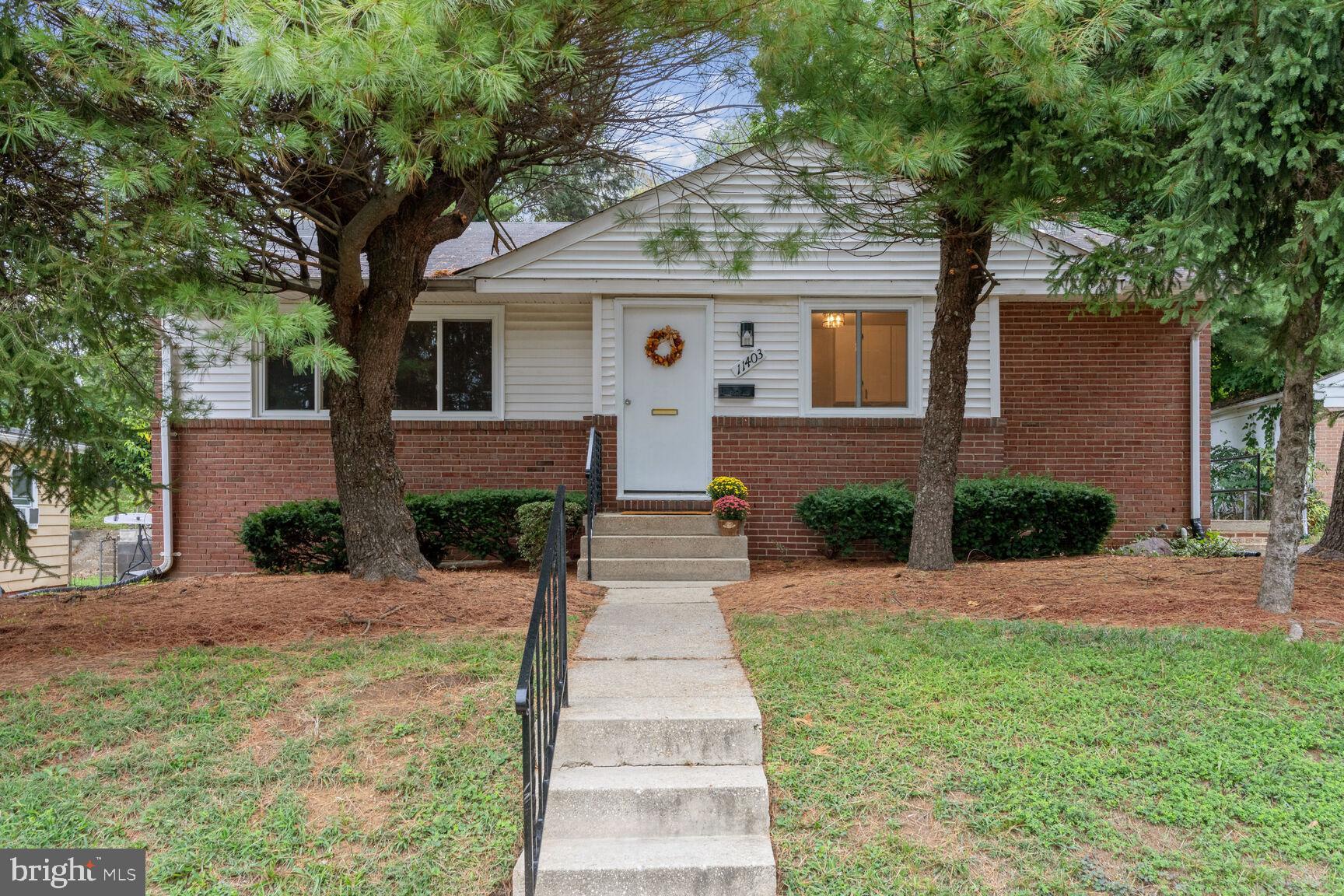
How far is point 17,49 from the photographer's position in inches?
184

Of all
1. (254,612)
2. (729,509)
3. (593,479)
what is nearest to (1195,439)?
(729,509)

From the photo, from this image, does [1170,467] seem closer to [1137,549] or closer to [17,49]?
[1137,549]

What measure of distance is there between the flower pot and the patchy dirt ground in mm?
1691

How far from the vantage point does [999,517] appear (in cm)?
855

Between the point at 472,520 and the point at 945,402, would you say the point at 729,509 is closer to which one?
the point at 945,402

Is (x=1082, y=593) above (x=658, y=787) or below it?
above

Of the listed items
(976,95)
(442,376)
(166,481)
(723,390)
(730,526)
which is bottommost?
(730,526)

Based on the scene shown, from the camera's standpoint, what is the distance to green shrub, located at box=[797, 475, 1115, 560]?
852 centimetres

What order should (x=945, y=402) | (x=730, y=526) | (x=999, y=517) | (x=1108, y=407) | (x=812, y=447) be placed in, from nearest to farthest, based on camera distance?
(x=945, y=402)
(x=999, y=517)
(x=730, y=526)
(x=812, y=447)
(x=1108, y=407)

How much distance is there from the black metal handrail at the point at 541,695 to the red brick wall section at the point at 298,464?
5.30 meters

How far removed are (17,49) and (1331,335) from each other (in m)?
7.30

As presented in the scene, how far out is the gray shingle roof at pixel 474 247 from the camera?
34.2ft

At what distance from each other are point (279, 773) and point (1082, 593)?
17.4 ft

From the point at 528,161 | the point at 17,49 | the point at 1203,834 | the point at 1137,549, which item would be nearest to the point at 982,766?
the point at 1203,834
